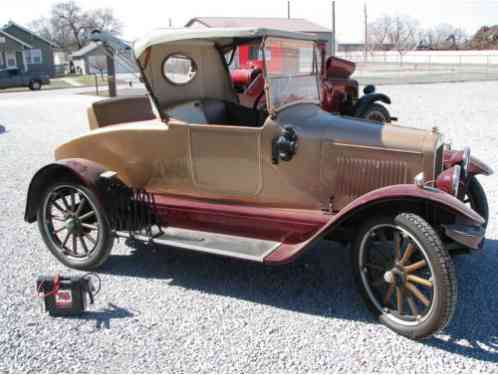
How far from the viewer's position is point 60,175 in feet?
14.3

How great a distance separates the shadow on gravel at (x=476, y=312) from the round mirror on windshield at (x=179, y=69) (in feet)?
9.50

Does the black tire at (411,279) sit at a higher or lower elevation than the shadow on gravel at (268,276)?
higher

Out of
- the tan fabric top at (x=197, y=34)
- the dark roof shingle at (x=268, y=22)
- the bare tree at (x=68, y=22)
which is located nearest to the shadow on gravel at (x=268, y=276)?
the tan fabric top at (x=197, y=34)

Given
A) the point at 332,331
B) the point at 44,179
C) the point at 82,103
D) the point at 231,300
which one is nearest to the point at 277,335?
the point at 332,331

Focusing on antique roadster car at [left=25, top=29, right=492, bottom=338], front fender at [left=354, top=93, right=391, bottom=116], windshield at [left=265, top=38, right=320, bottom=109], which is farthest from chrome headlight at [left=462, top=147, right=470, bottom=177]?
front fender at [left=354, top=93, right=391, bottom=116]

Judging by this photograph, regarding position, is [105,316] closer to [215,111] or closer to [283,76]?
[215,111]

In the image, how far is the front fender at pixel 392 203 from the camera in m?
3.12

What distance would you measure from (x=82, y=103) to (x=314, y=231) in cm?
1743

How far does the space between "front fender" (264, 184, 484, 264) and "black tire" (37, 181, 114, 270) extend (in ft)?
4.92

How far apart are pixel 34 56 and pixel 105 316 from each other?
1838 inches

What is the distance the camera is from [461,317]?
3.45 metres

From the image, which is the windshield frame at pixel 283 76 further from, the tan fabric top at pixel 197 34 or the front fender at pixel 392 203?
the front fender at pixel 392 203

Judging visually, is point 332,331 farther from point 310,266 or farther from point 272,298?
point 310,266

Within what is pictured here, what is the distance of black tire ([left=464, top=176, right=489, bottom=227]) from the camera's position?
431cm
